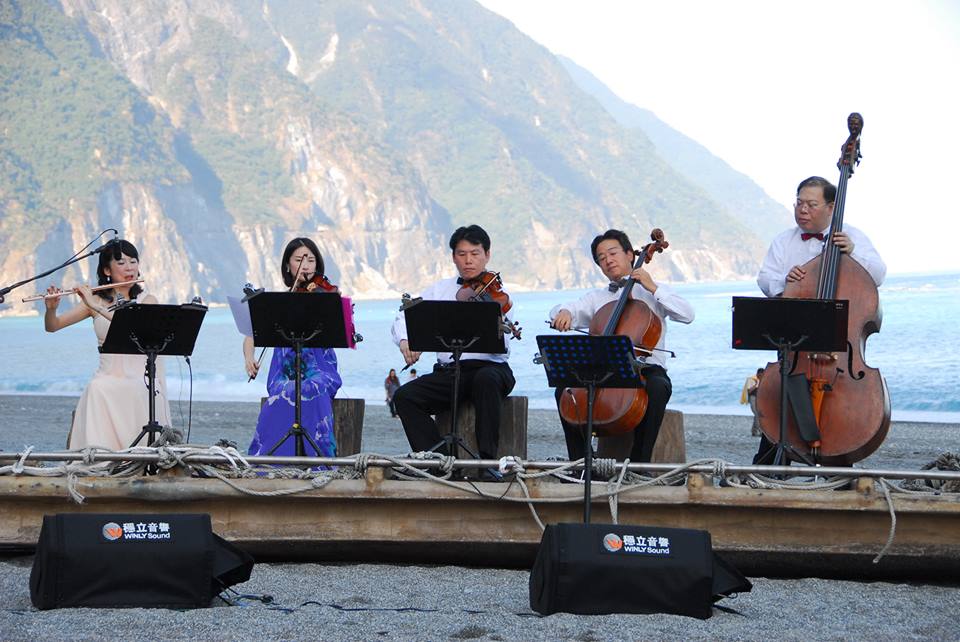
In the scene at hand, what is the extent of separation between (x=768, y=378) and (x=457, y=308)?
59.1 inches

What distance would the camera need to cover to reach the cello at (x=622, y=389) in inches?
254

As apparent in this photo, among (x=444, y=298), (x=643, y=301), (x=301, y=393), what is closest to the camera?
(x=643, y=301)

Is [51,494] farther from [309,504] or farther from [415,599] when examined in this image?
[415,599]

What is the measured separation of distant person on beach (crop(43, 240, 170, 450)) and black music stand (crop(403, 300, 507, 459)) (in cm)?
165

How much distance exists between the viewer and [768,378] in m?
6.31

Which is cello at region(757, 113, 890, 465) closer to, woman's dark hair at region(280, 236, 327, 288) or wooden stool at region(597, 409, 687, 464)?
wooden stool at region(597, 409, 687, 464)

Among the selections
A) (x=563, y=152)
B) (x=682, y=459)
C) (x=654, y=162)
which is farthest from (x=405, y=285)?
(x=682, y=459)

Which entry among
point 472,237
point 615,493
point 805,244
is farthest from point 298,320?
point 805,244

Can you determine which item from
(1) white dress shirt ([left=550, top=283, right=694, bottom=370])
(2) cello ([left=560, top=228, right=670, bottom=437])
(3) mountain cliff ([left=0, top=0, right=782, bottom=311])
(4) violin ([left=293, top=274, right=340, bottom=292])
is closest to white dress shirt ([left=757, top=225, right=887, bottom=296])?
(1) white dress shirt ([left=550, top=283, right=694, bottom=370])

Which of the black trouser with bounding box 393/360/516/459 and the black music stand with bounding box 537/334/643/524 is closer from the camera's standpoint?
the black music stand with bounding box 537/334/643/524

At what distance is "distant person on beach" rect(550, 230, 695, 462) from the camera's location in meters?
6.55

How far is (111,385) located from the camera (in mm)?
7379

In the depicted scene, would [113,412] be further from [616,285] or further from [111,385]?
[616,285]

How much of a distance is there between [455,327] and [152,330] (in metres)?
1.49
